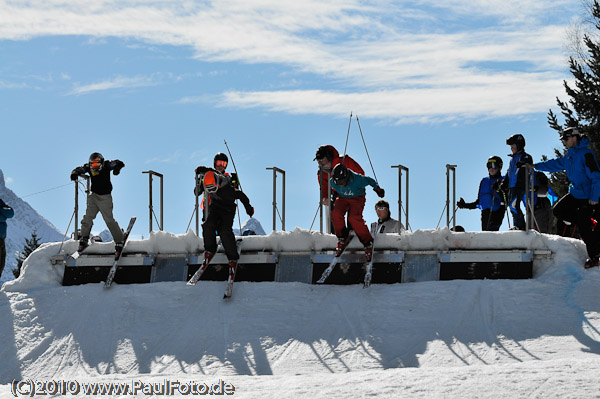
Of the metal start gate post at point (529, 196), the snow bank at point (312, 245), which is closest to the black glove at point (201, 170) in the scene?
the snow bank at point (312, 245)

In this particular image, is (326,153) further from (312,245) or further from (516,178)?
(516,178)

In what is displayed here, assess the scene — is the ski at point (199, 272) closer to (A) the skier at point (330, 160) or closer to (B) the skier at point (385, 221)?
(A) the skier at point (330, 160)

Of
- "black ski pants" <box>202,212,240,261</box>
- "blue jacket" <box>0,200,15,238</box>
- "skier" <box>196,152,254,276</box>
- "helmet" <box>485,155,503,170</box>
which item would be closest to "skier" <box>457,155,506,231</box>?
"helmet" <box>485,155,503,170</box>

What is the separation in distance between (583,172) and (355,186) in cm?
327

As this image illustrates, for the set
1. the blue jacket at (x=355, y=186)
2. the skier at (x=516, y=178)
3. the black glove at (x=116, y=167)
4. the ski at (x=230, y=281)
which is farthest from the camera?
the black glove at (x=116, y=167)

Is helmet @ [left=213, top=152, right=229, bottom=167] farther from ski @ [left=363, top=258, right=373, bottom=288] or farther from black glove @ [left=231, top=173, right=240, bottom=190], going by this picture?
ski @ [left=363, top=258, right=373, bottom=288]

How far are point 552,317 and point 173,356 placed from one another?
4.92 meters

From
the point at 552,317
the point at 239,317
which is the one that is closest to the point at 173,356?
the point at 239,317

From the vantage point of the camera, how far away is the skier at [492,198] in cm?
1614

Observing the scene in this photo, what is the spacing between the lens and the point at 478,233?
586 inches

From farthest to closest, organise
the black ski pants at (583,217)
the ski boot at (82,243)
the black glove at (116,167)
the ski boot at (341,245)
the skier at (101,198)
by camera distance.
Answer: the ski boot at (82,243), the black glove at (116,167), the skier at (101,198), the ski boot at (341,245), the black ski pants at (583,217)

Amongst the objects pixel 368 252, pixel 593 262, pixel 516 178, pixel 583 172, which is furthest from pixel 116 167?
pixel 593 262

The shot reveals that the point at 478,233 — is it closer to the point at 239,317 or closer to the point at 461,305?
the point at 461,305

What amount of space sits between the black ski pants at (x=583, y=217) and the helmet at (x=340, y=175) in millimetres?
3088
